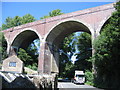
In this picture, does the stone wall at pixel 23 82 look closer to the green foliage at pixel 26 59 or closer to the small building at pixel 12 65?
the small building at pixel 12 65

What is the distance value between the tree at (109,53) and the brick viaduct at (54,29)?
16.3ft

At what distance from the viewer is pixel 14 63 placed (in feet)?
53.0

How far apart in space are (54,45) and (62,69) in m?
11.4

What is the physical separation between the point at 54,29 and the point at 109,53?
42.0 ft

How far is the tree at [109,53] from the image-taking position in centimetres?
1119

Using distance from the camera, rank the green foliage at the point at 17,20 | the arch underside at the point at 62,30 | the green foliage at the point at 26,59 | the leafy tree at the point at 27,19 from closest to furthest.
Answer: the arch underside at the point at 62,30 → the green foliage at the point at 26,59 → the leafy tree at the point at 27,19 → the green foliage at the point at 17,20

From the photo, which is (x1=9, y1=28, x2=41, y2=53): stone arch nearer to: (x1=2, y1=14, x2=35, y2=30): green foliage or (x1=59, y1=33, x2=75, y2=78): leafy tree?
(x1=59, y1=33, x2=75, y2=78): leafy tree

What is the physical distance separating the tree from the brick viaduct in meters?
4.97

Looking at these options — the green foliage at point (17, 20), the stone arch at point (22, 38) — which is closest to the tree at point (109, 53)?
the stone arch at point (22, 38)

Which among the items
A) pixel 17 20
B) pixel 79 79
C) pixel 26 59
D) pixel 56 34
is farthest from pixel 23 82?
pixel 17 20

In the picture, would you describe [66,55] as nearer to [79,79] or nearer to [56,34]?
[56,34]

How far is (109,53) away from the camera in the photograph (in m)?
12.3

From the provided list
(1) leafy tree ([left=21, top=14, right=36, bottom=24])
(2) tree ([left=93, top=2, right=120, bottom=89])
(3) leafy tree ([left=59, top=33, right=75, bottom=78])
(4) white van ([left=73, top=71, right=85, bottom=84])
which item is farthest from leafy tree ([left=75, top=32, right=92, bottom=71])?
(1) leafy tree ([left=21, top=14, right=36, bottom=24])

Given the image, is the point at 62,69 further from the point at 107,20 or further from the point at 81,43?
the point at 107,20
